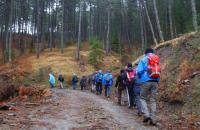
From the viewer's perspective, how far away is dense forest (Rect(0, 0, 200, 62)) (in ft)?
218

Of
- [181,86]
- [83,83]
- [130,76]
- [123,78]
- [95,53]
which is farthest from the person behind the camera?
[95,53]

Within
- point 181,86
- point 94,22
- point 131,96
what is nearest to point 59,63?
point 131,96

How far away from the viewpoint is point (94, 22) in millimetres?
100750

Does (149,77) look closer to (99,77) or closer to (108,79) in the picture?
(108,79)

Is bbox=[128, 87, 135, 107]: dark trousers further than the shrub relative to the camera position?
No

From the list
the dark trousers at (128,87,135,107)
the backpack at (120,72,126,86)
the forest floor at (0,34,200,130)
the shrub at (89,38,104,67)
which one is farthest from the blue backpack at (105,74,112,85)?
the shrub at (89,38,104,67)

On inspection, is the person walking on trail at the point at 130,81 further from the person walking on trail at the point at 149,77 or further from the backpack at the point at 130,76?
the person walking on trail at the point at 149,77

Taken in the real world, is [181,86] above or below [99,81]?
above

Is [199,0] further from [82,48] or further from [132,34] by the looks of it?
[132,34]

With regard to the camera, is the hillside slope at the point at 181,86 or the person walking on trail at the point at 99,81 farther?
the person walking on trail at the point at 99,81

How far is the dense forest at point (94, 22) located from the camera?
66.3 m

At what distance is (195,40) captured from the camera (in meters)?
22.7

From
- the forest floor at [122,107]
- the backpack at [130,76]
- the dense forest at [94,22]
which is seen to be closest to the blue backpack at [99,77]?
the forest floor at [122,107]

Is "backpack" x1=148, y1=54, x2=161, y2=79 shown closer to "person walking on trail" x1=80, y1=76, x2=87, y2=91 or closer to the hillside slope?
the hillside slope
